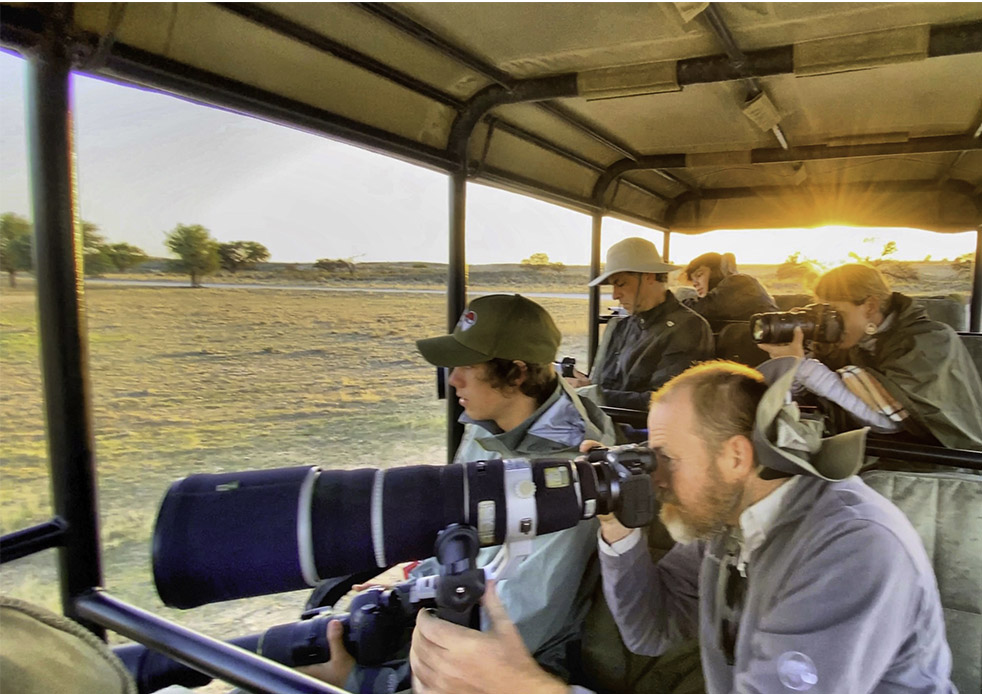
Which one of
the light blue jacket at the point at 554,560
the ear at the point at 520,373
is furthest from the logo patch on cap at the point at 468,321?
the light blue jacket at the point at 554,560

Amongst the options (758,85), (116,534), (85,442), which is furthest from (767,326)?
(116,534)

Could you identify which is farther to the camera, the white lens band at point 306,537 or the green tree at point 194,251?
the green tree at point 194,251

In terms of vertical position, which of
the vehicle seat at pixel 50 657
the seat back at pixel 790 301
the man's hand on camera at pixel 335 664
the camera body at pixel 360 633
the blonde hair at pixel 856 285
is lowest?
the man's hand on camera at pixel 335 664

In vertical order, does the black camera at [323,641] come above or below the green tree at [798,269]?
below

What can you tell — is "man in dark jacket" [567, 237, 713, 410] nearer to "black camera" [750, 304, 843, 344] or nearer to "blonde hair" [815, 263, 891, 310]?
"black camera" [750, 304, 843, 344]

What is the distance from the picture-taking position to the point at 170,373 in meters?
3.61

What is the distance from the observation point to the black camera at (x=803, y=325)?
2236 millimetres

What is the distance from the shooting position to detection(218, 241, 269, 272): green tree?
3.48 metres

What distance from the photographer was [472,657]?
86cm

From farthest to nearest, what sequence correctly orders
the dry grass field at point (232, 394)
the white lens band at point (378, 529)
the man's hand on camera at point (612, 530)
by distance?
the dry grass field at point (232, 394) < the man's hand on camera at point (612, 530) < the white lens band at point (378, 529)

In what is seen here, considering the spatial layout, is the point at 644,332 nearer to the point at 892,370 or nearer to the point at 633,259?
the point at 633,259

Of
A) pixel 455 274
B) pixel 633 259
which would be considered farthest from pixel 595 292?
pixel 455 274

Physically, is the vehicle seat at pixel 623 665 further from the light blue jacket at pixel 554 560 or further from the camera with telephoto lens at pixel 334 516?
the camera with telephoto lens at pixel 334 516

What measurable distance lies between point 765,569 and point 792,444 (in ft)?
0.71
